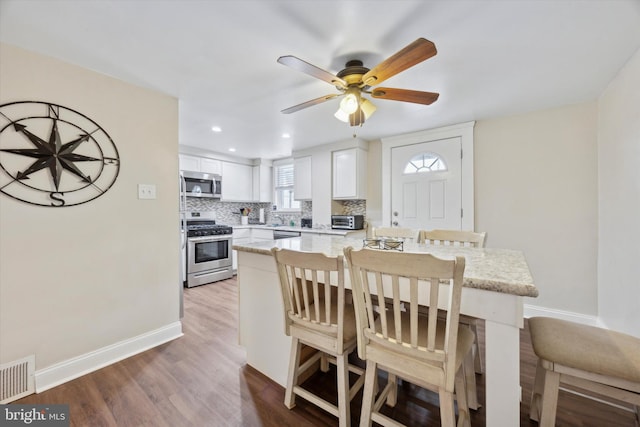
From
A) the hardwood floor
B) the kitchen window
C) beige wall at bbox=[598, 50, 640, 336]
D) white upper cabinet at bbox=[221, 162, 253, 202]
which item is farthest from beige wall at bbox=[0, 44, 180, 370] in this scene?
beige wall at bbox=[598, 50, 640, 336]

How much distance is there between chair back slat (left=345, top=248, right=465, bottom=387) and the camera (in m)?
0.89

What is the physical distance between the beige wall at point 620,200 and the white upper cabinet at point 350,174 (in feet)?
8.01

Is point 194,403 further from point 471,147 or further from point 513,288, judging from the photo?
point 471,147

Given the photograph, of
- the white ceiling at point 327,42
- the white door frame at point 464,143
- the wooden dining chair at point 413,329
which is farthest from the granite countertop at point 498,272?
the white door frame at point 464,143

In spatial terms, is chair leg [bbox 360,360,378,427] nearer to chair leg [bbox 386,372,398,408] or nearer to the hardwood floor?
the hardwood floor

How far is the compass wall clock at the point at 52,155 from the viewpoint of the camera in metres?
1.62

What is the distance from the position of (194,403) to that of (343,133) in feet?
10.5

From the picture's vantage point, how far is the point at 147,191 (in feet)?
7.24

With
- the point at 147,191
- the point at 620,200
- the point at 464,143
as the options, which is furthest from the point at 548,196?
the point at 147,191

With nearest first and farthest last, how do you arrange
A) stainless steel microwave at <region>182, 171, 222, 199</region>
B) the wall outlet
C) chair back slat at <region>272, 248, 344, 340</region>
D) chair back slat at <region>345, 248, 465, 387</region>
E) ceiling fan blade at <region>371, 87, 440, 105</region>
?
1. chair back slat at <region>345, 248, 465, 387</region>
2. chair back slat at <region>272, 248, 344, 340</region>
3. ceiling fan blade at <region>371, 87, 440, 105</region>
4. the wall outlet
5. stainless steel microwave at <region>182, 171, 222, 199</region>

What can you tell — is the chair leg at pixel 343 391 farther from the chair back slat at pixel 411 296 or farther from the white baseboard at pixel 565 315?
the white baseboard at pixel 565 315

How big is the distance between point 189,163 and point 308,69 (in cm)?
346

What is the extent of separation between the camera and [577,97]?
236 centimetres

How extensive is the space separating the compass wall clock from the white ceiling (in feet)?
1.36
